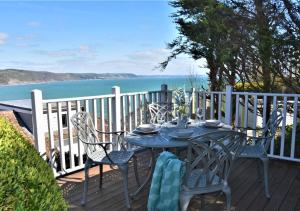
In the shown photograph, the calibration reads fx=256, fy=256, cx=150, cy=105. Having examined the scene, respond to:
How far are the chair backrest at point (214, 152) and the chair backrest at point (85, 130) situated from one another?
53.9 inches

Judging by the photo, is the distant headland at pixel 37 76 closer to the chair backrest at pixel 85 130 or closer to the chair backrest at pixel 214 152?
the chair backrest at pixel 85 130

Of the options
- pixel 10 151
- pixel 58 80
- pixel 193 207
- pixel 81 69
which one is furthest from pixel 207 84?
pixel 81 69

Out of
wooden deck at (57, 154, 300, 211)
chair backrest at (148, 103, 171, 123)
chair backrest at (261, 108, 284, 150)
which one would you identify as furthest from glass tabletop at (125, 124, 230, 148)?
chair backrest at (148, 103, 171, 123)

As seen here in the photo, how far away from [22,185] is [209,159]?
1.45m

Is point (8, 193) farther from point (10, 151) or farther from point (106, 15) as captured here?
point (106, 15)

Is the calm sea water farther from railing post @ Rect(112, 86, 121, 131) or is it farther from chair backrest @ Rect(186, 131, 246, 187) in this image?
chair backrest @ Rect(186, 131, 246, 187)

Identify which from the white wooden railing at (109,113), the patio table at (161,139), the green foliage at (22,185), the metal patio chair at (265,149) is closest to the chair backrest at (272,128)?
the metal patio chair at (265,149)

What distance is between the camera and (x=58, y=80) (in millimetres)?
30109

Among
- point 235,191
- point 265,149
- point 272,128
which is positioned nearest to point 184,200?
point 235,191

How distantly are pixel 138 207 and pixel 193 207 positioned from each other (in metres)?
0.59

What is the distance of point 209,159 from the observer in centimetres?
208

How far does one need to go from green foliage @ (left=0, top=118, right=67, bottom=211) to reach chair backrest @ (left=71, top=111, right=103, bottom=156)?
1.61 metres

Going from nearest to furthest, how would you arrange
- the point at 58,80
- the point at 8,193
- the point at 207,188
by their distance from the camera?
the point at 8,193 < the point at 207,188 < the point at 58,80

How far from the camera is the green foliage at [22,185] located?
947mm
